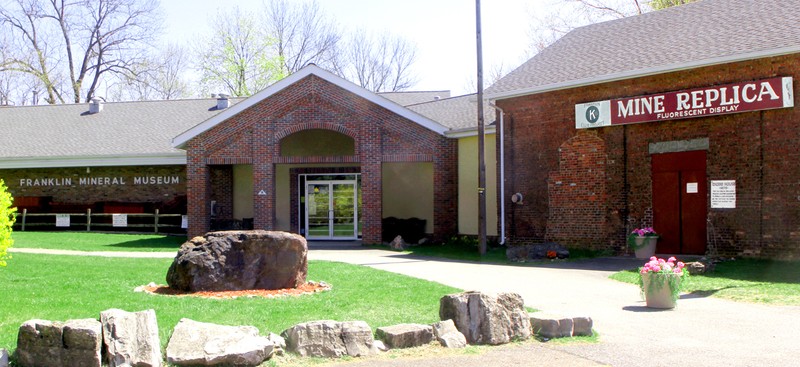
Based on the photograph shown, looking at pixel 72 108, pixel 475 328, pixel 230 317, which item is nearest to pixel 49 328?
pixel 230 317

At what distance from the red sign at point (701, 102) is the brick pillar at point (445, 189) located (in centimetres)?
584

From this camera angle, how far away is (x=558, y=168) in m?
21.3

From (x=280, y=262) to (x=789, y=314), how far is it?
7459mm

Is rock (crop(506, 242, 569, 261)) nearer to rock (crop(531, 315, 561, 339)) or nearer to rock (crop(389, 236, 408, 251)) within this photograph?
rock (crop(389, 236, 408, 251))

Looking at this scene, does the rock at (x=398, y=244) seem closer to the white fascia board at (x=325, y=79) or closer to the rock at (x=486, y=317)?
the white fascia board at (x=325, y=79)

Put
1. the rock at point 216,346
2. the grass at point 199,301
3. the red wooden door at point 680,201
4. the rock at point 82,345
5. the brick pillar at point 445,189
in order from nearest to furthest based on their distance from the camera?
1. the rock at point 82,345
2. the rock at point 216,346
3. the grass at point 199,301
4. the red wooden door at point 680,201
5. the brick pillar at point 445,189

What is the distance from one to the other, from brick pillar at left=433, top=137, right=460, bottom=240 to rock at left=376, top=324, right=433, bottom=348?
15.6 m

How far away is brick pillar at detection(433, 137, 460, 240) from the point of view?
24.3 meters

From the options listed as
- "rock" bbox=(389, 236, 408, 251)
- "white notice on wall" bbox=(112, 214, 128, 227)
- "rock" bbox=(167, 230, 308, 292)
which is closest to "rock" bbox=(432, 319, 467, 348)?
"rock" bbox=(167, 230, 308, 292)

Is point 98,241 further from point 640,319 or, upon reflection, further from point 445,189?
point 640,319

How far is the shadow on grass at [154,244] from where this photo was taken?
2359 centimetres

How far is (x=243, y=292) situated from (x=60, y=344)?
494cm

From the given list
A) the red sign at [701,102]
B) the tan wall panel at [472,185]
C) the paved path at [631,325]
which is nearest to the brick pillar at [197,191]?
the tan wall panel at [472,185]

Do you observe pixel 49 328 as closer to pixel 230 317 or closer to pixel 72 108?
pixel 230 317
